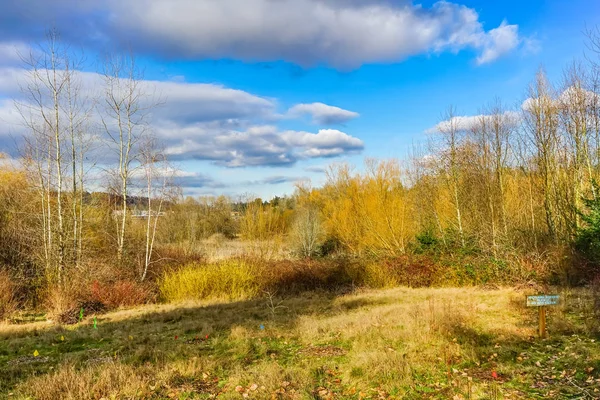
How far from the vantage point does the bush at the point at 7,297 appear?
36.6 feet

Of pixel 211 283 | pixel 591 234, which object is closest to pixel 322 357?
pixel 211 283

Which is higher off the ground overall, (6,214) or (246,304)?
(6,214)

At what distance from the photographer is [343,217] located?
28.1 m

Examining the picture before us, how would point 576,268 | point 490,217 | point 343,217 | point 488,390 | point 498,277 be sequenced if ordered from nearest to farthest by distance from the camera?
point 488,390
point 576,268
point 498,277
point 490,217
point 343,217

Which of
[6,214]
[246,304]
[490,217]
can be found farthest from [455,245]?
[6,214]

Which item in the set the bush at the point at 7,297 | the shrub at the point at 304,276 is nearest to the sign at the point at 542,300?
the shrub at the point at 304,276

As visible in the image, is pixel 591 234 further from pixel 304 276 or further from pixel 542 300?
pixel 304 276

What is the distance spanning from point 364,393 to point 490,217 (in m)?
12.9

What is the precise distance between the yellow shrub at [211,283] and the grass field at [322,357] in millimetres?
4207

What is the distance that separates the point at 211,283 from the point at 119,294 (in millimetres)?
3217

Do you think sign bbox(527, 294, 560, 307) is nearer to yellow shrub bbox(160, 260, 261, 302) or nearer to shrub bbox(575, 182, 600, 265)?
shrub bbox(575, 182, 600, 265)

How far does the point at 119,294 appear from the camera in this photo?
42.3 feet

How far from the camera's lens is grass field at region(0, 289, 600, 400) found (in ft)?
16.1

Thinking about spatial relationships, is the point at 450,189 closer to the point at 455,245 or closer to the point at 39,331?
the point at 455,245
